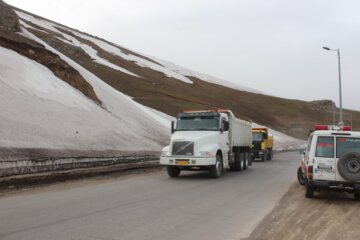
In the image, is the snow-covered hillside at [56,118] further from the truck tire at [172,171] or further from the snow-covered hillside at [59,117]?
the truck tire at [172,171]

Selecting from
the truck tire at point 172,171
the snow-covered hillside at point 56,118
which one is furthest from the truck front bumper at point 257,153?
the truck tire at point 172,171

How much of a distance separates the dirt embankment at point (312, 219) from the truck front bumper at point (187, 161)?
18.2ft

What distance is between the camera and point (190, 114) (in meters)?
22.1

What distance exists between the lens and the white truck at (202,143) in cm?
2012

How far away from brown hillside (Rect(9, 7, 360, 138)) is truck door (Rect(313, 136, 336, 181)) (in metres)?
43.8

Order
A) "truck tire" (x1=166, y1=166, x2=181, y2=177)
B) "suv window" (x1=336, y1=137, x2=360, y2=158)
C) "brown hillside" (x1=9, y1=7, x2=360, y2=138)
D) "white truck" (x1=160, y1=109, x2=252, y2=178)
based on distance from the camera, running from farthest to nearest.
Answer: "brown hillside" (x1=9, y1=7, x2=360, y2=138), "truck tire" (x1=166, y1=166, x2=181, y2=177), "white truck" (x1=160, y1=109, x2=252, y2=178), "suv window" (x1=336, y1=137, x2=360, y2=158)

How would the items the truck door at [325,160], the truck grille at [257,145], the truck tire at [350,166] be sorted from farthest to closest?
1. the truck grille at [257,145]
2. the truck door at [325,160]
3. the truck tire at [350,166]

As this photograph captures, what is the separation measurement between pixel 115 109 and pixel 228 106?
5583 centimetres

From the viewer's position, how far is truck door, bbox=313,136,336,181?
13430 millimetres

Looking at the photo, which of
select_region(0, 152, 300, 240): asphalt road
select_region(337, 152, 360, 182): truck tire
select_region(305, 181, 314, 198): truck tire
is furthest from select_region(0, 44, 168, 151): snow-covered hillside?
select_region(337, 152, 360, 182): truck tire

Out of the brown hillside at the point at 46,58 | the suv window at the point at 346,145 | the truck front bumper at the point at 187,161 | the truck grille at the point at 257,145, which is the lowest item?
the truck front bumper at the point at 187,161

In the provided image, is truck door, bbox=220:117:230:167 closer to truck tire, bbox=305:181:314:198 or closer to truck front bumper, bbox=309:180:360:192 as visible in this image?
truck tire, bbox=305:181:314:198

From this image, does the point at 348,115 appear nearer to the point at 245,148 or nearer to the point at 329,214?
the point at 245,148

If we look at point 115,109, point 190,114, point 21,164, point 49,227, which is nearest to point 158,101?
point 115,109
